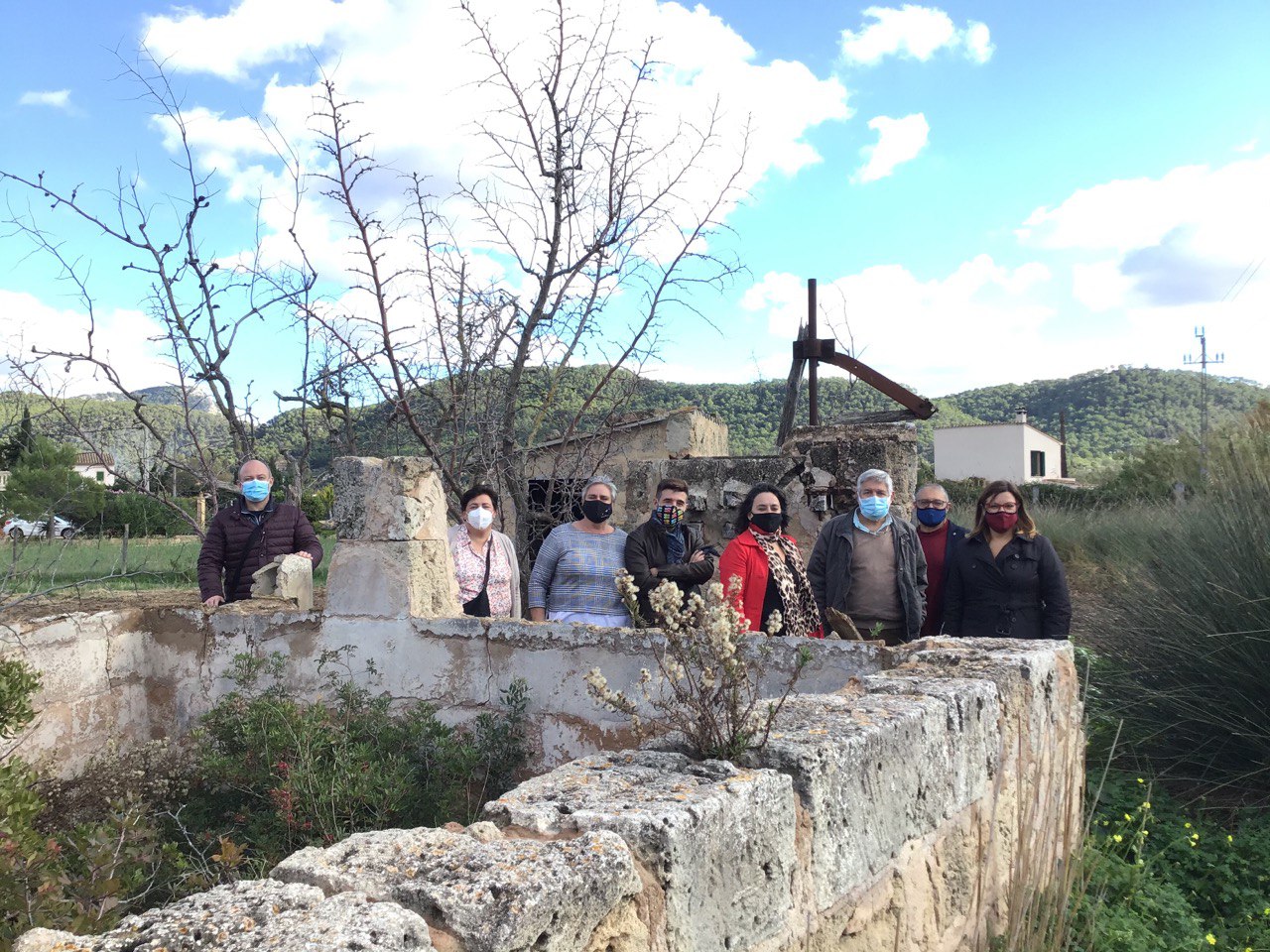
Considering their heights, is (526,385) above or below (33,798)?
above

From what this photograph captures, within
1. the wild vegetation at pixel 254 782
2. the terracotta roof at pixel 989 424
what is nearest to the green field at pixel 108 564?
the wild vegetation at pixel 254 782

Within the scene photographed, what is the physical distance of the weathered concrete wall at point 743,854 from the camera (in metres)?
1.46

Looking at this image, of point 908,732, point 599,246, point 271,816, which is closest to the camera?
point 908,732

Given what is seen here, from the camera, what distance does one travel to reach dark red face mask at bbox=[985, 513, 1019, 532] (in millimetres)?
4707

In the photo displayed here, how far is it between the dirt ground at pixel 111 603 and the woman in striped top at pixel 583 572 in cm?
121

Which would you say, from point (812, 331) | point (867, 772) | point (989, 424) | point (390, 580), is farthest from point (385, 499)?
point (989, 424)

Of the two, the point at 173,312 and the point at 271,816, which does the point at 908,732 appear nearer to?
the point at 271,816

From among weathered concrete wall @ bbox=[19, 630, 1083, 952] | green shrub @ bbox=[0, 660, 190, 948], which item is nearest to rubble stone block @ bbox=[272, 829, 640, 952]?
weathered concrete wall @ bbox=[19, 630, 1083, 952]

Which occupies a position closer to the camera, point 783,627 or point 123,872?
point 123,872

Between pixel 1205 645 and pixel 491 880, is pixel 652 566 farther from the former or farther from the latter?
pixel 491 880

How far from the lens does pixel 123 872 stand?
3.20 m

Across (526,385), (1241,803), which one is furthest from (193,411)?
(1241,803)

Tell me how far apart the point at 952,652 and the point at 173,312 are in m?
4.92

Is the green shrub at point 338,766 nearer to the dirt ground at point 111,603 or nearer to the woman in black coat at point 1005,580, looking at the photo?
the dirt ground at point 111,603
